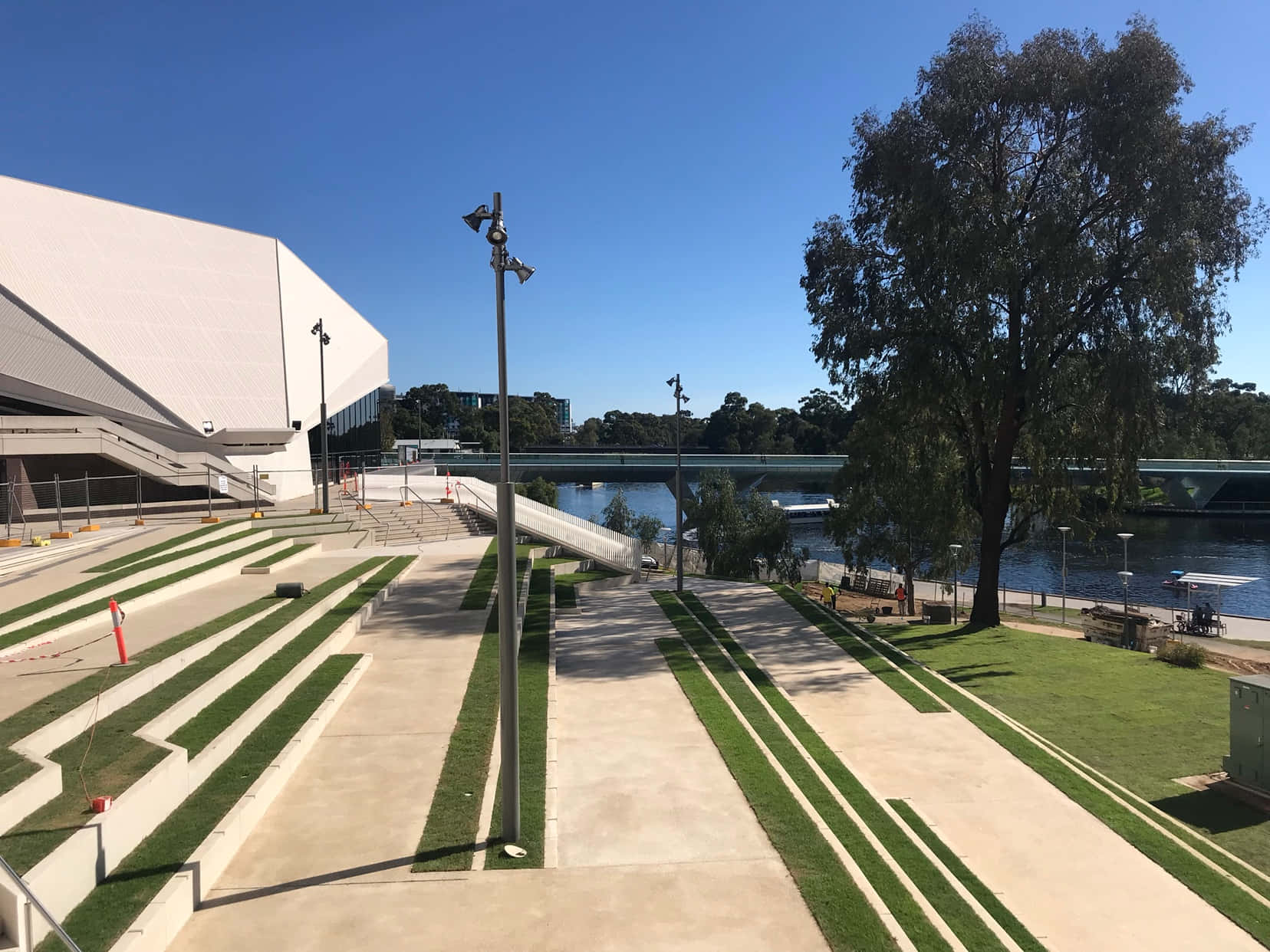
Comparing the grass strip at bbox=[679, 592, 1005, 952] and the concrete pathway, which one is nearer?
the grass strip at bbox=[679, 592, 1005, 952]

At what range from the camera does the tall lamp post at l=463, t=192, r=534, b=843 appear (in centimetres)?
780

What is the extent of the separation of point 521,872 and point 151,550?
626 inches

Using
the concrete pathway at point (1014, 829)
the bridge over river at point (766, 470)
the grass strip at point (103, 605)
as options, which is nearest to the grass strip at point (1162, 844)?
the concrete pathway at point (1014, 829)

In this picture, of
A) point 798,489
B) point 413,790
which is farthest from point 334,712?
point 798,489

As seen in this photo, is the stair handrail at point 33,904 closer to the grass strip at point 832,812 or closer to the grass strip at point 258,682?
the grass strip at point 258,682

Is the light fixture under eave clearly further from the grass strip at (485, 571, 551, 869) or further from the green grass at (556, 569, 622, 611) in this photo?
the green grass at (556, 569, 622, 611)

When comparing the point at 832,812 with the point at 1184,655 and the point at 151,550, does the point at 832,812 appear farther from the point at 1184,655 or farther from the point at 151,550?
the point at 151,550

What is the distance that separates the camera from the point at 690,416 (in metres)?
196

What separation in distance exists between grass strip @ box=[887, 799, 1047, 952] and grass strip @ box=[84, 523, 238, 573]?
16.2 meters

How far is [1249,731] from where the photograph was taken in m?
11.1

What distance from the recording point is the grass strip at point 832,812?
6.55 meters

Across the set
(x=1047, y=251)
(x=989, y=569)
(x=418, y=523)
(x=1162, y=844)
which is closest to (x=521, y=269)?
(x=1162, y=844)

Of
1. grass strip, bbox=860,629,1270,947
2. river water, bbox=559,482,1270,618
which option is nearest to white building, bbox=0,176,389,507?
grass strip, bbox=860,629,1270,947

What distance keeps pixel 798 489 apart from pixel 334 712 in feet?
357
